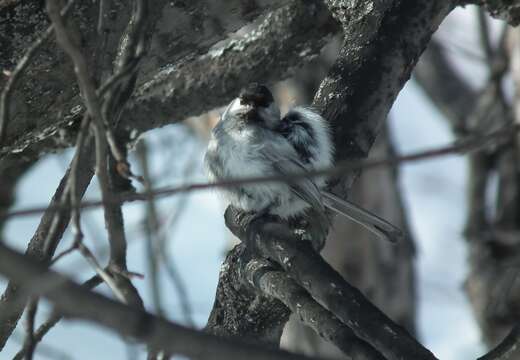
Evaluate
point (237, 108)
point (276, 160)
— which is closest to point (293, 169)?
point (276, 160)

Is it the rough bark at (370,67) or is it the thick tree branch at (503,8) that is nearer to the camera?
the rough bark at (370,67)

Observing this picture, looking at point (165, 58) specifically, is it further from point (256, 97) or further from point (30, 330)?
point (30, 330)

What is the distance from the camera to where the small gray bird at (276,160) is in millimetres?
3334

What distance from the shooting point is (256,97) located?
12.2ft

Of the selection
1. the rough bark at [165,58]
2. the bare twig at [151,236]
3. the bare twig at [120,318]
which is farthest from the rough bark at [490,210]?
the bare twig at [120,318]

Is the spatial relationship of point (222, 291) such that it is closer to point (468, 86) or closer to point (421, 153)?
point (421, 153)

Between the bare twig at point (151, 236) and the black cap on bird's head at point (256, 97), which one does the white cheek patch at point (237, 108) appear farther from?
the bare twig at point (151, 236)

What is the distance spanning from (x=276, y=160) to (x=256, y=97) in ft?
1.11

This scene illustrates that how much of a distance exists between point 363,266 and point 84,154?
555 cm

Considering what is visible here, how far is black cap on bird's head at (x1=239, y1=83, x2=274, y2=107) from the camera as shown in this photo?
3.72 meters

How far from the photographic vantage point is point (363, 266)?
7496 millimetres

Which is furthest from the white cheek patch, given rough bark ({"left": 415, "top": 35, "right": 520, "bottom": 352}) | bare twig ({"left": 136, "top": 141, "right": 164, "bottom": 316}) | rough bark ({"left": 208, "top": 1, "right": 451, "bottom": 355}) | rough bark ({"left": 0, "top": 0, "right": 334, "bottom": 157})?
rough bark ({"left": 415, "top": 35, "right": 520, "bottom": 352})

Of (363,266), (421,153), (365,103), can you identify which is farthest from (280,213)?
(363,266)

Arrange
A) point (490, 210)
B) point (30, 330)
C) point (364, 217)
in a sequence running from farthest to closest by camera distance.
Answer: point (490, 210) < point (364, 217) < point (30, 330)
